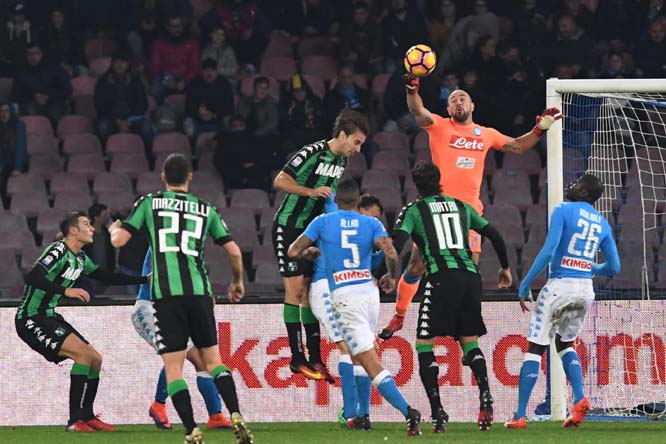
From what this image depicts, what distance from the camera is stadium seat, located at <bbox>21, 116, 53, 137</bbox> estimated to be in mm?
17422

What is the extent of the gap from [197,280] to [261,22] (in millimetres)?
9539

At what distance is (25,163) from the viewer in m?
17.1

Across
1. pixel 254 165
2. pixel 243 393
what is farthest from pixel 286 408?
pixel 254 165

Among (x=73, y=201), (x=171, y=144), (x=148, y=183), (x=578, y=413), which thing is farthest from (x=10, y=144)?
(x=578, y=413)

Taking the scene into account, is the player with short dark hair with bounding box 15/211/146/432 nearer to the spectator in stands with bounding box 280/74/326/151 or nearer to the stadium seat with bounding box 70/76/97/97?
the spectator in stands with bounding box 280/74/326/151

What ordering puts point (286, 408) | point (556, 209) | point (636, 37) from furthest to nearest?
1. point (636, 37)
2. point (286, 408)
3. point (556, 209)

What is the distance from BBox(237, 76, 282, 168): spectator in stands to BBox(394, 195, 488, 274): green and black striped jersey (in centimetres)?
641

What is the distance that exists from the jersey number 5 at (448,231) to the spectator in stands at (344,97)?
663 cm

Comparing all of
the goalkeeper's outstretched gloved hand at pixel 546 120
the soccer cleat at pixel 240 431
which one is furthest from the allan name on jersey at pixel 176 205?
the goalkeeper's outstretched gloved hand at pixel 546 120

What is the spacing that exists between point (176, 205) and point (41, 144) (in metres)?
8.59

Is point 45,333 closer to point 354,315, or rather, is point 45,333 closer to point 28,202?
point 354,315

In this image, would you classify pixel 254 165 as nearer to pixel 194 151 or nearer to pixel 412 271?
pixel 194 151

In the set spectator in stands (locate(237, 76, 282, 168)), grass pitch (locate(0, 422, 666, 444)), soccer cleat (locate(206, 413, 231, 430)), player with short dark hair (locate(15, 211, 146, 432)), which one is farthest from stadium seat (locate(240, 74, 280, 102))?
soccer cleat (locate(206, 413, 231, 430))

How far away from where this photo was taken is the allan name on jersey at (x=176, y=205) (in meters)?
9.16
